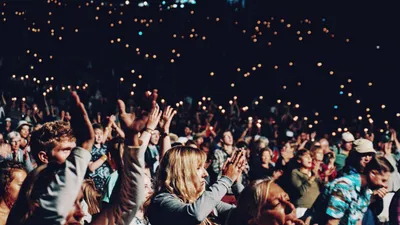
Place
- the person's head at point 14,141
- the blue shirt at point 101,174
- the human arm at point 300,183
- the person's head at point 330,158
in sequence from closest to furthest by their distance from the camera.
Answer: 1. the blue shirt at point 101,174
2. the human arm at point 300,183
3. the person's head at point 14,141
4. the person's head at point 330,158

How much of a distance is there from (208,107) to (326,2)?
16.7 feet

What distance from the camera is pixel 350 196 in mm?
5488

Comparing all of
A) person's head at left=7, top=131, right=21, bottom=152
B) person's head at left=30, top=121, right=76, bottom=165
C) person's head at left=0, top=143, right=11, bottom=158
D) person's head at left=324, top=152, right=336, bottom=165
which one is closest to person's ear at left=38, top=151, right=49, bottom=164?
person's head at left=30, top=121, right=76, bottom=165

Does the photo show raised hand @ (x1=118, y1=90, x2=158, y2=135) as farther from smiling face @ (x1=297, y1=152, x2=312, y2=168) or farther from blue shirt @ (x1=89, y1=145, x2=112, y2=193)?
smiling face @ (x1=297, y1=152, x2=312, y2=168)

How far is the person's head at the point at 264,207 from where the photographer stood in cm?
358

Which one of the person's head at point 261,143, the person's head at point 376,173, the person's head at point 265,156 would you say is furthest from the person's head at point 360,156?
the person's head at point 261,143

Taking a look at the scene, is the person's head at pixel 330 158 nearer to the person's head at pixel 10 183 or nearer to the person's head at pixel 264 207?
the person's head at pixel 10 183

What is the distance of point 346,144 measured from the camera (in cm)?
1262

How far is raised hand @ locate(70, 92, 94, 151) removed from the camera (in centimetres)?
305

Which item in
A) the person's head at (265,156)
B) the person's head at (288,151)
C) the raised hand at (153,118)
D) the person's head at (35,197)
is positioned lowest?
the person's head at (288,151)

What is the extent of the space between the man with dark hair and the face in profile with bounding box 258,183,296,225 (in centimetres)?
184

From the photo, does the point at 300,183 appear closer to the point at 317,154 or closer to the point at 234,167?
the point at 317,154

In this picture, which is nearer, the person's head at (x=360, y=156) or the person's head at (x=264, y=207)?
the person's head at (x=264, y=207)

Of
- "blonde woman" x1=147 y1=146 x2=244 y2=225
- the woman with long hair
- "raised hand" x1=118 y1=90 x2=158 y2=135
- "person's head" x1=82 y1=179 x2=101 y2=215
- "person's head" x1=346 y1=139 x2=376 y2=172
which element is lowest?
"person's head" x1=346 y1=139 x2=376 y2=172
